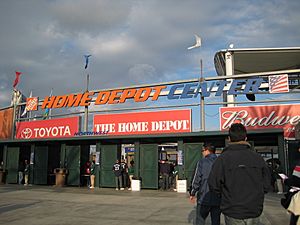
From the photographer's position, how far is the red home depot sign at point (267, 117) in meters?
17.4

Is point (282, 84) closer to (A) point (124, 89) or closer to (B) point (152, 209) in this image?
(A) point (124, 89)

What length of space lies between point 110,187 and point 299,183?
15.0 meters

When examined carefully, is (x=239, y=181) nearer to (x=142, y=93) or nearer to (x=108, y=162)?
(x=108, y=162)

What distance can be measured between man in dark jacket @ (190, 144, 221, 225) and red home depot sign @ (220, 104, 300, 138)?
41.4 feet

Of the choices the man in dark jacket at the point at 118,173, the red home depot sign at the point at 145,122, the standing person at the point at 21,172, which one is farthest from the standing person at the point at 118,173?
the standing person at the point at 21,172

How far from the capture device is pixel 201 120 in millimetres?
18094

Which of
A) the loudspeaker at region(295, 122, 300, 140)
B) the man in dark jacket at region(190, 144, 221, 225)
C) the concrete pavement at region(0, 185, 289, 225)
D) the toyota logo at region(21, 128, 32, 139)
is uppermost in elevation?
the toyota logo at region(21, 128, 32, 139)

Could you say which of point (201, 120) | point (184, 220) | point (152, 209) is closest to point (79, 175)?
point (201, 120)

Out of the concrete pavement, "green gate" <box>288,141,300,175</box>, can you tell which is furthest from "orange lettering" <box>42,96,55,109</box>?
"green gate" <box>288,141,300,175</box>

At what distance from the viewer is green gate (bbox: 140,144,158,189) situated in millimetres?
17766

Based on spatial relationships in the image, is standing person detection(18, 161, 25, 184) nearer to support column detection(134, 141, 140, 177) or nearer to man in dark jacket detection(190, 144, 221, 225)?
support column detection(134, 141, 140, 177)

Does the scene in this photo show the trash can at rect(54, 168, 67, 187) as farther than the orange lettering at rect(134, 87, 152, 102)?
No

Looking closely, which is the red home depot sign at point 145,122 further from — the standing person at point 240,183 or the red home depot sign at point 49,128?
the standing person at point 240,183

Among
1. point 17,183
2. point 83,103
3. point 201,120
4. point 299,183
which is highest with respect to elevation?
point 83,103
